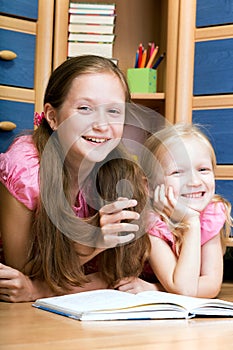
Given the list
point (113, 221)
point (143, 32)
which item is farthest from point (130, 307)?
point (143, 32)

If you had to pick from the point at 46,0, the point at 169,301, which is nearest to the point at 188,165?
the point at 169,301

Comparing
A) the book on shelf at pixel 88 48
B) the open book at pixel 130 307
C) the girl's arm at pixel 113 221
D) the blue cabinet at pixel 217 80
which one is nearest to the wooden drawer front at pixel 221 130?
the blue cabinet at pixel 217 80

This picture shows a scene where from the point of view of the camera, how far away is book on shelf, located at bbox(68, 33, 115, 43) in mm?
2096

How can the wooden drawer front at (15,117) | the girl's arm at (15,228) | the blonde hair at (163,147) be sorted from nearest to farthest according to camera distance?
1. the girl's arm at (15,228)
2. the blonde hair at (163,147)
3. the wooden drawer front at (15,117)

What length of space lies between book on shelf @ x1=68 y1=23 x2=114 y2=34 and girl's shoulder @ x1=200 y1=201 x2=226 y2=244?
734 millimetres

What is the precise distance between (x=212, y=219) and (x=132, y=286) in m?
0.30

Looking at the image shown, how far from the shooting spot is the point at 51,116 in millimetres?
1491

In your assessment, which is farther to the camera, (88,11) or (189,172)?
(88,11)

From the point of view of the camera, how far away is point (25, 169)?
1.41m

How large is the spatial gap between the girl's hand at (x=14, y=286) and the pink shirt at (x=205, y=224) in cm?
34

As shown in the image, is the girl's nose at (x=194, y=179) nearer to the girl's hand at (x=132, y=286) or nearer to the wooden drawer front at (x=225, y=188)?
the girl's hand at (x=132, y=286)

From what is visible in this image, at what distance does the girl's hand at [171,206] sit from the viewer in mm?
1516

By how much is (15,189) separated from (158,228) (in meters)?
0.36

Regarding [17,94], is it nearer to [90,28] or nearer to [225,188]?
[90,28]
